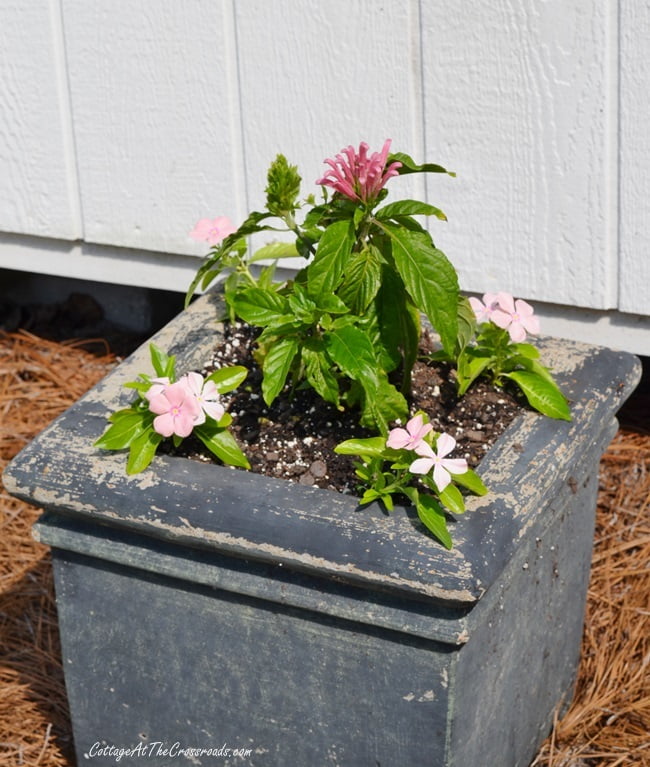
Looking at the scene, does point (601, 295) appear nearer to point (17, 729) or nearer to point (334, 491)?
point (334, 491)

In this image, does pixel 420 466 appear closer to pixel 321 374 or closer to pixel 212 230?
pixel 321 374

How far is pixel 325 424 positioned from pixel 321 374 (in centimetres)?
14

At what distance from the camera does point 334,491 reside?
58.8 inches

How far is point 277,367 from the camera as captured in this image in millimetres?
1524

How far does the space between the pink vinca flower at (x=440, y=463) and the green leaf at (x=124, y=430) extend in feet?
1.27

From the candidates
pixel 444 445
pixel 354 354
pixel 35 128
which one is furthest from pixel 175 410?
pixel 35 128

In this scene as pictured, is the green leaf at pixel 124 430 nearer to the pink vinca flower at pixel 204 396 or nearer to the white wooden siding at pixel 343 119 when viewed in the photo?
the pink vinca flower at pixel 204 396

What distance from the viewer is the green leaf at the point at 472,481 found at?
1.42 m

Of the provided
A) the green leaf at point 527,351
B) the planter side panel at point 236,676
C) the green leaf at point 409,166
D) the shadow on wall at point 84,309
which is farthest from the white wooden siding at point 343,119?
the planter side panel at point 236,676

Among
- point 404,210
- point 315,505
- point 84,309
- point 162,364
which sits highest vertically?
point 404,210

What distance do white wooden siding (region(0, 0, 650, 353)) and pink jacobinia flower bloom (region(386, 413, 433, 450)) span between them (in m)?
0.75

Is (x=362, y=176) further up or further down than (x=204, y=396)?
further up

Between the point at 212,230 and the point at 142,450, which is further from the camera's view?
the point at 212,230

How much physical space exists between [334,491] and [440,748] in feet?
1.14
